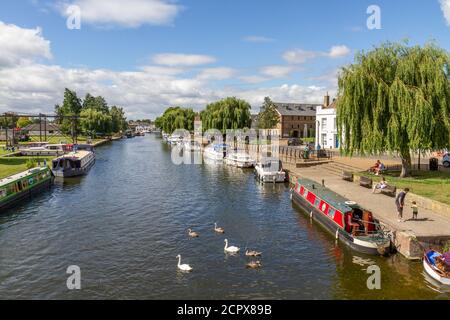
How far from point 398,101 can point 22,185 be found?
33734mm

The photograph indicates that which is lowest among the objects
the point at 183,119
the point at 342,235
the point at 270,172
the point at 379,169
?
the point at 342,235

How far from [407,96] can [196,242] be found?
70.1ft

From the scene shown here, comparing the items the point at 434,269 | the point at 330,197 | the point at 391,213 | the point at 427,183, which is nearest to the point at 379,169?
the point at 427,183

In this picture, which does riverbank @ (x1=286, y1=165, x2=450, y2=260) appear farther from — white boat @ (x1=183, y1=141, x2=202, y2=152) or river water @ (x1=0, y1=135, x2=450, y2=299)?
white boat @ (x1=183, y1=141, x2=202, y2=152)

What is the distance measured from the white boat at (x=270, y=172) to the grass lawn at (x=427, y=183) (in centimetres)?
933

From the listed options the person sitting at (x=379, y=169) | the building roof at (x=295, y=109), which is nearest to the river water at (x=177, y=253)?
the person sitting at (x=379, y=169)

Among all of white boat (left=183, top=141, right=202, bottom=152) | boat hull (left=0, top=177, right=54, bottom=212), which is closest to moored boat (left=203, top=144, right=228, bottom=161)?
white boat (left=183, top=141, right=202, bottom=152)

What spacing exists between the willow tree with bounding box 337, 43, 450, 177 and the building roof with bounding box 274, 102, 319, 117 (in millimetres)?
79807

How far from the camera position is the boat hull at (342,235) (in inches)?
765

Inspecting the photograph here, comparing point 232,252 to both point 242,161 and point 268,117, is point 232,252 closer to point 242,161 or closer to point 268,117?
point 242,161

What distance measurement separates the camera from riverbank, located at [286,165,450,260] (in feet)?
61.7

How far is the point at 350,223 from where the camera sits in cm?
2108

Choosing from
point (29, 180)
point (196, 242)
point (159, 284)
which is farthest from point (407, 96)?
point (29, 180)
